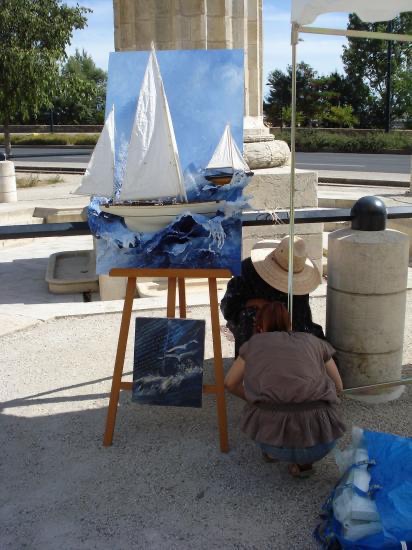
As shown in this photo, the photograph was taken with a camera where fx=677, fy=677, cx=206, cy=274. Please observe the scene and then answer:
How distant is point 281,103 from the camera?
4847 centimetres

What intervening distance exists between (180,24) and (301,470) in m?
6.61

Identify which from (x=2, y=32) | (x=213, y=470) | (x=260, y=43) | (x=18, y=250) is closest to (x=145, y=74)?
(x=213, y=470)

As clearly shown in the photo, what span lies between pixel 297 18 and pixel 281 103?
46210 millimetres

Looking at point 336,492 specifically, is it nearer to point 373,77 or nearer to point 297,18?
point 297,18

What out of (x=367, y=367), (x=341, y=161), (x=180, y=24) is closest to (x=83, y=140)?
(x=341, y=161)

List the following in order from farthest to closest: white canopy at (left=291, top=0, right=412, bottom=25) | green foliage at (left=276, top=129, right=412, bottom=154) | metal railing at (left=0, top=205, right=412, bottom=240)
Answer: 1. green foliage at (left=276, top=129, right=412, bottom=154)
2. metal railing at (left=0, top=205, right=412, bottom=240)
3. white canopy at (left=291, top=0, right=412, bottom=25)

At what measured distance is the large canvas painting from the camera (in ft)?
12.6

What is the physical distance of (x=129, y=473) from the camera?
3.62 m

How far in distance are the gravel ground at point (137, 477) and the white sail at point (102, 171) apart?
1442 mm

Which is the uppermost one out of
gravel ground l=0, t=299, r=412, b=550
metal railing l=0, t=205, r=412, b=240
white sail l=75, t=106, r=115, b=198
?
white sail l=75, t=106, r=115, b=198

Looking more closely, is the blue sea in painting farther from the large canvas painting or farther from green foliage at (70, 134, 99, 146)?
green foliage at (70, 134, 99, 146)

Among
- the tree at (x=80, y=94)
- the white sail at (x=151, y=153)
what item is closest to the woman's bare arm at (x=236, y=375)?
the white sail at (x=151, y=153)

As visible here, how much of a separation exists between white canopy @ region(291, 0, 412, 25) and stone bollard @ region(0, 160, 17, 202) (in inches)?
547

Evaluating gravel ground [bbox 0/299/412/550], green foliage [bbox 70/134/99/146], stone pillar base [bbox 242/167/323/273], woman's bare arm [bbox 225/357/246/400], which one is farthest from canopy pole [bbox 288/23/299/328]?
green foliage [bbox 70/134/99/146]
